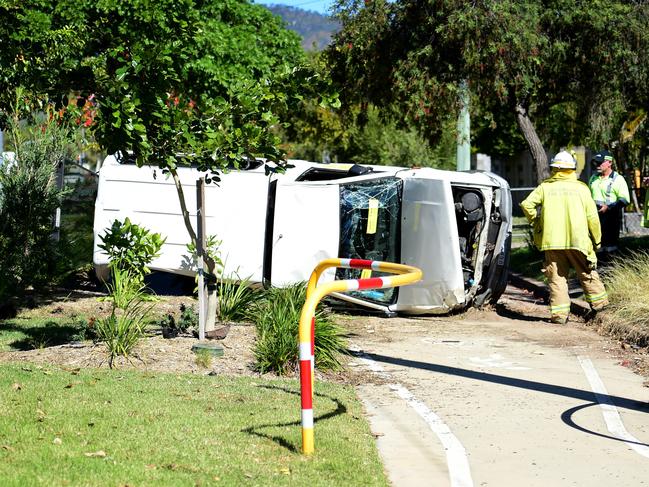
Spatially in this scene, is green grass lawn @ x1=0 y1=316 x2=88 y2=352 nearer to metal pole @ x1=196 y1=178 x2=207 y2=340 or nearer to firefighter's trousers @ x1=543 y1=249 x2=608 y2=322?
metal pole @ x1=196 y1=178 x2=207 y2=340

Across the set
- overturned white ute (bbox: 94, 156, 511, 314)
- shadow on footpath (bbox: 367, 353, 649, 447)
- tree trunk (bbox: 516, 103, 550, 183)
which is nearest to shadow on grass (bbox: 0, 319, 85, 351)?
overturned white ute (bbox: 94, 156, 511, 314)

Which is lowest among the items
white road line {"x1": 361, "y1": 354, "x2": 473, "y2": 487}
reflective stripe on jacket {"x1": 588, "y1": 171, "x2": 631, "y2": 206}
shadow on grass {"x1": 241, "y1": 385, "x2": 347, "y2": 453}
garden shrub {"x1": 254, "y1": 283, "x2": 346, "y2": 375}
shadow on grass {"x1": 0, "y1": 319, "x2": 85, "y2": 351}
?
white road line {"x1": 361, "y1": 354, "x2": 473, "y2": 487}

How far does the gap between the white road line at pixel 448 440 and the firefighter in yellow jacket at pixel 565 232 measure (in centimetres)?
398

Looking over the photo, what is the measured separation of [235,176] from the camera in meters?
14.2

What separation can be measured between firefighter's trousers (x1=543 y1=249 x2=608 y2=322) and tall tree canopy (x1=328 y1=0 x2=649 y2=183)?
569 centimetres

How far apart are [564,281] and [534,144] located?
713cm

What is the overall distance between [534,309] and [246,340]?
5.23 meters

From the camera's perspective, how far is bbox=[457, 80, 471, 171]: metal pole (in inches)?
715

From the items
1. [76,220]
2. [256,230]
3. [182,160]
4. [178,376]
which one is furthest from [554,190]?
[76,220]

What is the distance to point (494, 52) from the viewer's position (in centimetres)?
1739

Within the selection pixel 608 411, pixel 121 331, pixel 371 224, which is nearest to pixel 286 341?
pixel 121 331

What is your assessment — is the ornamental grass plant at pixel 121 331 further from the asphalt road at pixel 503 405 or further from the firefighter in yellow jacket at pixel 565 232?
the firefighter in yellow jacket at pixel 565 232

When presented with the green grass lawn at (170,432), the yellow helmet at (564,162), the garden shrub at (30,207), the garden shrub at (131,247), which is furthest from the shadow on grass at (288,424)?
the garden shrub at (30,207)

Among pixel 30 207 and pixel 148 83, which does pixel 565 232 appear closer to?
pixel 148 83
